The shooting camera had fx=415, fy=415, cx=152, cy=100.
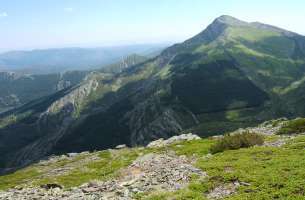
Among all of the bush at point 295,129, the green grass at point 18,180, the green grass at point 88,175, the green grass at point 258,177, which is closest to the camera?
the green grass at point 258,177

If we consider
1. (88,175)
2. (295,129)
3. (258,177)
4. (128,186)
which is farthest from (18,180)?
(258,177)

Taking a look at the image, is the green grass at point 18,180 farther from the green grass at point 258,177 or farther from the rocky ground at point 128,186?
the green grass at point 258,177

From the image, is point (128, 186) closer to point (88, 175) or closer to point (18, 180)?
point (88, 175)

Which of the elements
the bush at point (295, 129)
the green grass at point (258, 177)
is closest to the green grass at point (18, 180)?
the bush at point (295, 129)

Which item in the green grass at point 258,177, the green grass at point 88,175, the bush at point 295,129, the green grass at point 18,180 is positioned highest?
the green grass at point 258,177

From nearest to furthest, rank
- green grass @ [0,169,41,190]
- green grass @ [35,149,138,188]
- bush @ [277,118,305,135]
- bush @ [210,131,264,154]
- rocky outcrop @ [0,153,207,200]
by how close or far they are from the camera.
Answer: rocky outcrop @ [0,153,207,200] → green grass @ [35,149,138,188] → bush @ [210,131,264,154] → bush @ [277,118,305,135] → green grass @ [0,169,41,190]

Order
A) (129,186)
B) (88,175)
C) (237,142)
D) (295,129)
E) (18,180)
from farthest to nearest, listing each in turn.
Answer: (18,180), (295,129), (88,175), (237,142), (129,186)

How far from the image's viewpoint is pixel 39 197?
1421 inches

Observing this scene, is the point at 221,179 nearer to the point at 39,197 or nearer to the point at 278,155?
the point at 278,155

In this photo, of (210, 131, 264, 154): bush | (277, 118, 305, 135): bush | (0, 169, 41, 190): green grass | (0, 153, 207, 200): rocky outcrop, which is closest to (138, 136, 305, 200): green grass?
(0, 153, 207, 200): rocky outcrop

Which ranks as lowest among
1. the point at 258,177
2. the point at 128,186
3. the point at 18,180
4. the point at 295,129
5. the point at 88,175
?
the point at 18,180

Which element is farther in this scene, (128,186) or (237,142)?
(237,142)

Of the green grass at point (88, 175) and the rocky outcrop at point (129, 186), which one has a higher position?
the rocky outcrop at point (129, 186)

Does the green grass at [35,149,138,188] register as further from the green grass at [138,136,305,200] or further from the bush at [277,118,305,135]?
the bush at [277,118,305,135]
